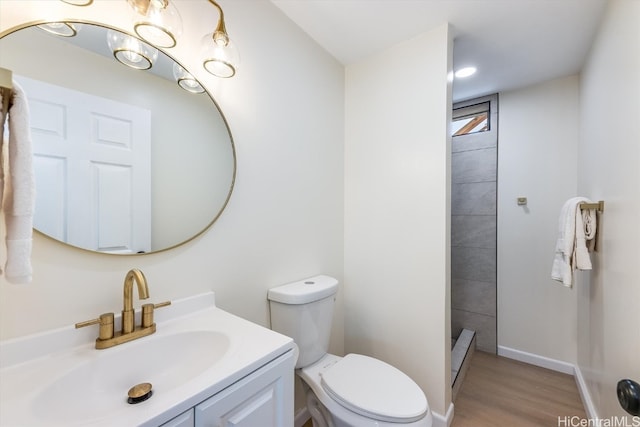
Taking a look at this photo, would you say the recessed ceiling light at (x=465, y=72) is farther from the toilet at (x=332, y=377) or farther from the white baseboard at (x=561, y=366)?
the white baseboard at (x=561, y=366)

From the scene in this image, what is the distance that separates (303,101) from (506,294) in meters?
2.36

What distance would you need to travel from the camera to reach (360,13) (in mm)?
1486

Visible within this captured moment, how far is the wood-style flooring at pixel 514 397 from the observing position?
1679mm

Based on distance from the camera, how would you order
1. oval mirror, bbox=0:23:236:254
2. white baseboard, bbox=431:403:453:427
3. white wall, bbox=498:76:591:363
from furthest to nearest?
white wall, bbox=498:76:591:363 → white baseboard, bbox=431:403:453:427 → oval mirror, bbox=0:23:236:254

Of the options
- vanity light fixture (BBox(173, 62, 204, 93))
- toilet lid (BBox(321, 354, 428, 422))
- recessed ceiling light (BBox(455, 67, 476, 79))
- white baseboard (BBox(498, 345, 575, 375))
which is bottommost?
white baseboard (BBox(498, 345, 575, 375))

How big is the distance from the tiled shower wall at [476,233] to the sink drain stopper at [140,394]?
262 centimetres

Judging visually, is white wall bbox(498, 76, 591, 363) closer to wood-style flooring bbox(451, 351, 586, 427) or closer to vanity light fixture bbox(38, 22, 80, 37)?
wood-style flooring bbox(451, 351, 586, 427)

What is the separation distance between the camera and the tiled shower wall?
2.46 meters

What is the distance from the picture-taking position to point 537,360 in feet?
7.43

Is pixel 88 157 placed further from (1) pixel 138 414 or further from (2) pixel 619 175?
(2) pixel 619 175

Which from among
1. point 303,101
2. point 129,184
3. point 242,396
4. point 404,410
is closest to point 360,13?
point 303,101

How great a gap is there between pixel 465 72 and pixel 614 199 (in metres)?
1.35

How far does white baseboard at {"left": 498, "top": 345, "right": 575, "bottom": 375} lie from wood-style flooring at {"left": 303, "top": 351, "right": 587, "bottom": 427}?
40 millimetres

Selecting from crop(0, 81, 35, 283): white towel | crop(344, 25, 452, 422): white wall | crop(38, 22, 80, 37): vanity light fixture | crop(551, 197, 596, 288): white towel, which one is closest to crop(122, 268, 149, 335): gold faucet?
crop(0, 81, 35, 283): white towel
